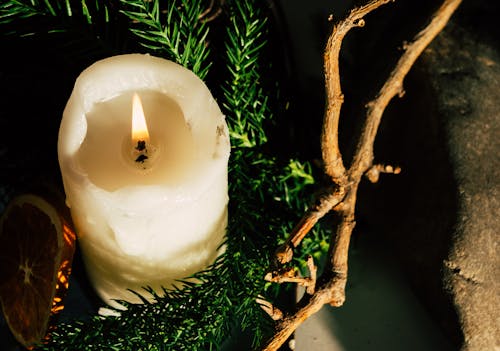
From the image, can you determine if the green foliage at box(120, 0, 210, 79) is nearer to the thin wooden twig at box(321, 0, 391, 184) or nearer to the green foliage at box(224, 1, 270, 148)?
the green foliage at box(224, 1, 270, 148)

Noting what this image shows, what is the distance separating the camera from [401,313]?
2.21 feet

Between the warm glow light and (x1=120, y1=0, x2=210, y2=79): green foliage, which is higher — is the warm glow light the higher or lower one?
the lower one

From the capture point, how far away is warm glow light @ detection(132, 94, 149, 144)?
18.7 inches

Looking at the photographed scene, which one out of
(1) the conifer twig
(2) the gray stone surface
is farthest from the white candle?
(2) the gray stone surface

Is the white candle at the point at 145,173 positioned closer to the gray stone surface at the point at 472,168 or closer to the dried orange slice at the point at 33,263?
the dried orange slice at the point at 33,263

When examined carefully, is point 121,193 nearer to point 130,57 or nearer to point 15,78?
point 130,57

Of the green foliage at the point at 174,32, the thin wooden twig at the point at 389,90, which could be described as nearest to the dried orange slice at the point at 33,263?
the green foliage at the point at 174,32

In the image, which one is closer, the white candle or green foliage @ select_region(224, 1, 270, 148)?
the white candle

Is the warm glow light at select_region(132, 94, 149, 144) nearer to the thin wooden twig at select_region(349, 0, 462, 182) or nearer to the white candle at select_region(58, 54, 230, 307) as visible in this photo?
the white candle at select_region(58, 54, 230, 307)

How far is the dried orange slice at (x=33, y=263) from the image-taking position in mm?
531

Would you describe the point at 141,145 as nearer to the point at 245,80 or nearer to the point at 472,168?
the point at 245,80

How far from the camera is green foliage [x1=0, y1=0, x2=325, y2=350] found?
512 mm

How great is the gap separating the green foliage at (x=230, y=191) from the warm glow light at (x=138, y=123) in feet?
0.29

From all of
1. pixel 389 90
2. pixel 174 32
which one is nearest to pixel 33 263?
pixel 174 32
